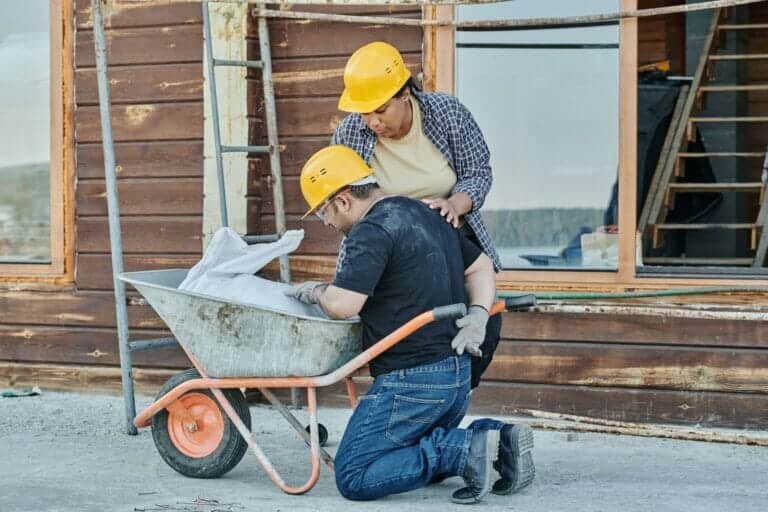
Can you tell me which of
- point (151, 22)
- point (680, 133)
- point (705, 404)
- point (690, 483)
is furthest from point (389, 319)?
point (680, 133)

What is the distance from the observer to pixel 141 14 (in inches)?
259

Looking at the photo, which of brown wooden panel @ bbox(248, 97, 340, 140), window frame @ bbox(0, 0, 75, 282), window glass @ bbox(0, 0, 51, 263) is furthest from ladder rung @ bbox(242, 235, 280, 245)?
window glass @ bbox(0, 0, 51, 263)

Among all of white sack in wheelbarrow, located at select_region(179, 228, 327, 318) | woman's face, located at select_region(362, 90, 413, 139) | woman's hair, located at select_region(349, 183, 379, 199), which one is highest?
woman's face, located at select_region(362, 90, 413, 139)

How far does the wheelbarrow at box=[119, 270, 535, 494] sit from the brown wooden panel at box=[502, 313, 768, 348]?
1.29 meters

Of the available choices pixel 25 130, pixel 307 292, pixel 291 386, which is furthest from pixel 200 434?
pixel 25 130

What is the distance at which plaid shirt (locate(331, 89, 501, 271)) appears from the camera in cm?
476

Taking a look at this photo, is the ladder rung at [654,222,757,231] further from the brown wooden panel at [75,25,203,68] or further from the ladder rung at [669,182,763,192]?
the brown wooden panel at [75,25,203,68]

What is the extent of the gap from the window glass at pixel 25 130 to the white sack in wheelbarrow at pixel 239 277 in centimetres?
253

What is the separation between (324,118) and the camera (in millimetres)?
6297

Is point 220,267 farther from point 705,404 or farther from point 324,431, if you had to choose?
point 705,404

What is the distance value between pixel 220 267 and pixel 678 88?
4.79 meters

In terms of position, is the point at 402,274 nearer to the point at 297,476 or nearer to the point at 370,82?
the point at 370,82

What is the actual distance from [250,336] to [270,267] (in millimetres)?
1996

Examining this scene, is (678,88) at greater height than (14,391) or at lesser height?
greater
